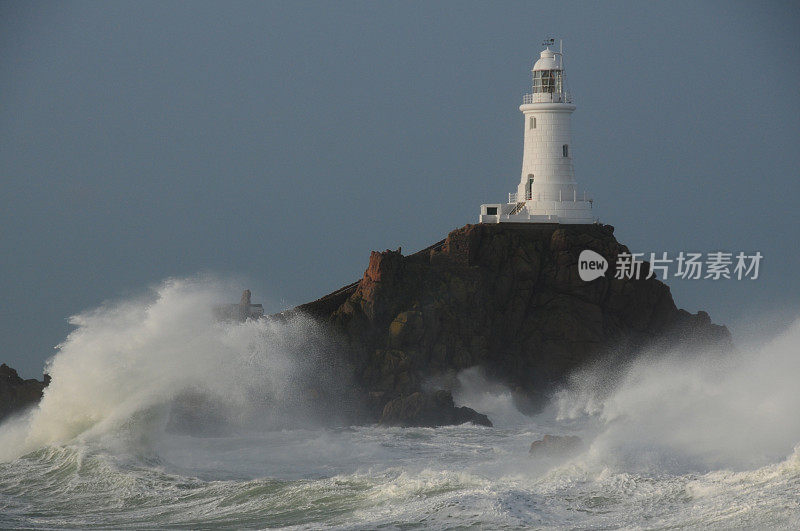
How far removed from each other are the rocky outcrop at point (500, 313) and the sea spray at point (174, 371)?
4.94ft

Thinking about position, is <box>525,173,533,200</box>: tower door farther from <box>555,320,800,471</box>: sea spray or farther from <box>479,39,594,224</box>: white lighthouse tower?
<box>555,320,800,471</box>: sea spray

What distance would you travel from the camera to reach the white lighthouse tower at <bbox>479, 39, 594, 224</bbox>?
4412cm

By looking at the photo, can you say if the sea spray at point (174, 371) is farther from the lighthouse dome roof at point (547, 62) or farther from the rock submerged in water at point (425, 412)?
the lighthouse dome roof at point (547, 62)

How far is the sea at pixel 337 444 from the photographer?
959 inches

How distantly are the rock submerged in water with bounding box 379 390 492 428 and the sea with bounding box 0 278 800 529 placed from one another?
0.62 m

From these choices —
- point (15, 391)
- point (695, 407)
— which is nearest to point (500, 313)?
point (695, 407)

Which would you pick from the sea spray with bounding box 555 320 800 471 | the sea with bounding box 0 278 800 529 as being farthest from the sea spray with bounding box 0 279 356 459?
the sea spray with bounding box 555 320 800 471

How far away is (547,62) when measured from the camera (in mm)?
44500

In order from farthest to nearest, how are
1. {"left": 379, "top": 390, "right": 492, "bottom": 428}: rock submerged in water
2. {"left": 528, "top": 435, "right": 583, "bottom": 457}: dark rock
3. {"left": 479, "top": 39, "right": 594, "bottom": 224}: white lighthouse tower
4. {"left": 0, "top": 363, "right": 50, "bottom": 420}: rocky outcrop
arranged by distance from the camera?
→ 1. {"left": 479, "top": 39, "right": 594, "bottom": 224}: white lighthouse tower
2. {"left": 0, "top": 363, "right": 50, "bottom": 420}: rocky outcrop
3. {"left": 379, "top": 390, "right": 492, "bottom": 428}: rock submerged in water
4. {"left": 528, "top": 435, "right": 583, "bottom": 457}: dark rock

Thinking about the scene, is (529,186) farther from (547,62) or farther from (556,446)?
(556,446)

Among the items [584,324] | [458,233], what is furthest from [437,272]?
[584,324]

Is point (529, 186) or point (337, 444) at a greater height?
point (529, 186)

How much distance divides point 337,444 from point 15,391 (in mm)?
10603

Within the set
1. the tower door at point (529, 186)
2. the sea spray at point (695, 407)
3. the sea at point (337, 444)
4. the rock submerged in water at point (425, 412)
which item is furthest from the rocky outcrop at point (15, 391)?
the tower door at point (529, 186)
